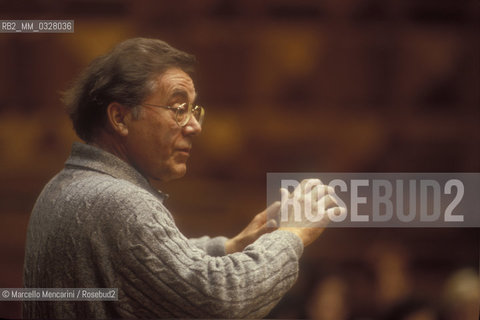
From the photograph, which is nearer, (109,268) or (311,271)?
(109,268)

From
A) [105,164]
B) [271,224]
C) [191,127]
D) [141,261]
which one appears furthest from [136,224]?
[271,224]

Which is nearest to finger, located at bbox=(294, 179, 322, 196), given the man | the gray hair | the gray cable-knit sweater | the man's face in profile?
the man

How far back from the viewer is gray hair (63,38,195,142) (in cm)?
148

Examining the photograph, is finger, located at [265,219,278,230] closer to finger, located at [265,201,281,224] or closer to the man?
finger, located at [265,201,281,224]

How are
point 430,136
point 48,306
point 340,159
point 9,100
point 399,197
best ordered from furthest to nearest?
point 430,136 → point 340,159 → point 9,100 → point 399,197 → point 48,306

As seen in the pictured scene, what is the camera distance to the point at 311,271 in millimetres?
2301

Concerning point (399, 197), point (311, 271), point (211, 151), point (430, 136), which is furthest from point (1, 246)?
→ point (430, 136)

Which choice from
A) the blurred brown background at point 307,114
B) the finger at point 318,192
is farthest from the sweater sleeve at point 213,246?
the finger at point 318,192

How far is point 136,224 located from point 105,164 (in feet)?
0.75

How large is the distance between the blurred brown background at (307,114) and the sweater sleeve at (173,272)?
2.10 feet

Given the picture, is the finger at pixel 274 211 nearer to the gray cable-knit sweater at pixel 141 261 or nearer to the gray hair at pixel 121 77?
the gray cable-knit sweater at pixel 141 261

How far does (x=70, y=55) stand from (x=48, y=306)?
2.52 feet

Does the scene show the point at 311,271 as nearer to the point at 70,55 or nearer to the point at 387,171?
the point at 387,171

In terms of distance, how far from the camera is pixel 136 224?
4.35ft
